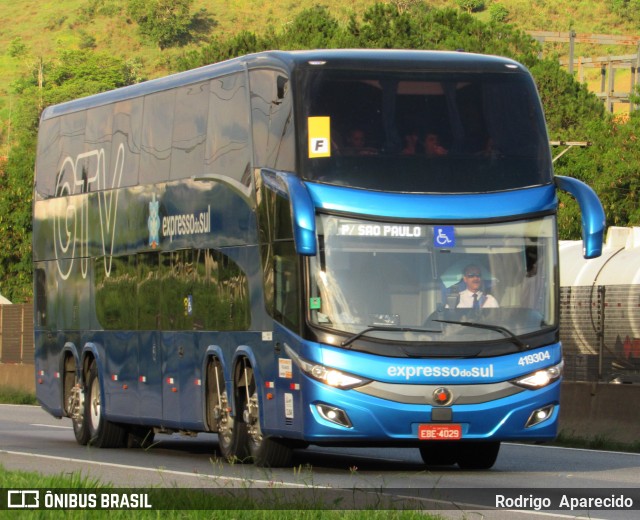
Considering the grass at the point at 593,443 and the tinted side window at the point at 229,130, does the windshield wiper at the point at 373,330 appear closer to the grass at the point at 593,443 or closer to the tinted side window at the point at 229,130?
the tinted side window at the point at 229,130

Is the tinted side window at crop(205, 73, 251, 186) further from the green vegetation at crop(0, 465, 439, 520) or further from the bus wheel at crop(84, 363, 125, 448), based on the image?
the green vegetation at crop(0, 465, 439, 520)

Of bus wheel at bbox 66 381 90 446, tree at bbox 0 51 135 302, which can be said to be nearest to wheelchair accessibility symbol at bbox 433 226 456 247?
bus wheel at bbox 66 381 90 446

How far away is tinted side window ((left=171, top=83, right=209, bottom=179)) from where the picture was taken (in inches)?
763

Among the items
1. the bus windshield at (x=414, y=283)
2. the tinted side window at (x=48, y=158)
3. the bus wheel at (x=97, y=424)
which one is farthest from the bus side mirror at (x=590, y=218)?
the tinted side window at (x=48, y=158)

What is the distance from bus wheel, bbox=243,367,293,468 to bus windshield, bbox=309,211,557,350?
174cm

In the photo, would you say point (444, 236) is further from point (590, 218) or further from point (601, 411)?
point (601, 411)

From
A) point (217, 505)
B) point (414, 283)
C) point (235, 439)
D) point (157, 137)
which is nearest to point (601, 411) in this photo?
point (235, 439)

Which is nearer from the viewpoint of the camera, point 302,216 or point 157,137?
point 302,216

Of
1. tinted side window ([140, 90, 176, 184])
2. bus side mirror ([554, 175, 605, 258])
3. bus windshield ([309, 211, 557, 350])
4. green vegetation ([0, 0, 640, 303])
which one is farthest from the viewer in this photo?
green vegetation ([0, 0, 640, 303])

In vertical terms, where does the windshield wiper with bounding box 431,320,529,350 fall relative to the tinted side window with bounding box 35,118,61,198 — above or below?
below

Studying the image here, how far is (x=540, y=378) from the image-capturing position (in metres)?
16.7

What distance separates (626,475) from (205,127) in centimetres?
599

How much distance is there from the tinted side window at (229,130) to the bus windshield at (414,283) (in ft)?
6.12

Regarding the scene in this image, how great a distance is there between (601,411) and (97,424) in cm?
670
